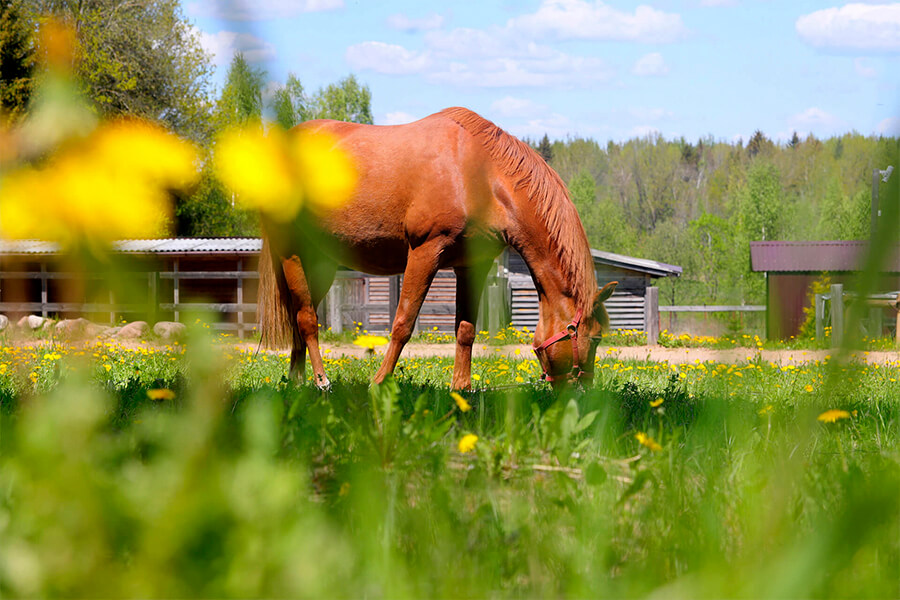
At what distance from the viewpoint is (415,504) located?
171 cm

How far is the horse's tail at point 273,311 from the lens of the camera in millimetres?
5652

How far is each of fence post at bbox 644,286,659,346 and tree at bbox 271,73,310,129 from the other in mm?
18044

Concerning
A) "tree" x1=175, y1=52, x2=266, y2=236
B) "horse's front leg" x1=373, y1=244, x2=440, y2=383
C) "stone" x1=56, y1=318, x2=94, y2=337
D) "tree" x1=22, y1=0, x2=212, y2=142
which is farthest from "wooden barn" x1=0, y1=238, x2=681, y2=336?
"tree" x1=175, y1=52, x2=266, y2=236

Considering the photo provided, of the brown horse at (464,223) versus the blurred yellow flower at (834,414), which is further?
the brown horse at (464,223)

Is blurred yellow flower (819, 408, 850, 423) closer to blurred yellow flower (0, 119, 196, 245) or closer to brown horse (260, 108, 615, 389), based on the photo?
blurred yellow flower (0, 119, 196, 245)

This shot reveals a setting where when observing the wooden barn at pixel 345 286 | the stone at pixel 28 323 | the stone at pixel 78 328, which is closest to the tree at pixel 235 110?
the stone at pixel 78 328

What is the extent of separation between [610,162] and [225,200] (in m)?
64.9

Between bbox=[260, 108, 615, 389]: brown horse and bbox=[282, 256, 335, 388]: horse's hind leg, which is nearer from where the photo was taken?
bbox=[260, 108, 615, 389]: brown horse

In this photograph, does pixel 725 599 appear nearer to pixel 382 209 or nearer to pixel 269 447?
pixel 269 447

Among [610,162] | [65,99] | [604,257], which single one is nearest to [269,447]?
[65,99]

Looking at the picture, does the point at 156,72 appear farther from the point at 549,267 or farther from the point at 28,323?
the point at 28,323

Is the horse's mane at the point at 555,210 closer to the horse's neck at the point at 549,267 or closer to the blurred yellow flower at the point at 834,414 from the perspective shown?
the horse's neck at the point at 549,267

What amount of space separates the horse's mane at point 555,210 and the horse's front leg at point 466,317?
47 centimetres

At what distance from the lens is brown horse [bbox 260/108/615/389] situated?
4.51 m
